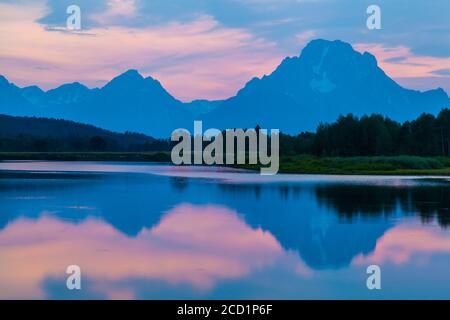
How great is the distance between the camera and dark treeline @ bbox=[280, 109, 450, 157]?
9081 centimetres

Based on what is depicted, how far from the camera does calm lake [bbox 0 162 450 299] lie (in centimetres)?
1331

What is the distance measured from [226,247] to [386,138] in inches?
3041

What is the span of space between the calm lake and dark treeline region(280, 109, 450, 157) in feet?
202

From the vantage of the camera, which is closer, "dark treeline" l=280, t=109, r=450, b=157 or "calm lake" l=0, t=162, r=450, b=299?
"calm lake" l=0, t=162, r=450, b=299

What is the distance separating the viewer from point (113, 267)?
596 inches

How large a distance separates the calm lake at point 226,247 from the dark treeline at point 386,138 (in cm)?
6149

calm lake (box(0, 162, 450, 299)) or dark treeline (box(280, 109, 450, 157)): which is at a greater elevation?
dark treeline (box(280, 109, 450, 157))

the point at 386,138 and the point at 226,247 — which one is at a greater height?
Answer: the point at 386,138

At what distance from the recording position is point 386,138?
9156 centimetres

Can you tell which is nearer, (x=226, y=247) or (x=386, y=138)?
(x=226, y=247)

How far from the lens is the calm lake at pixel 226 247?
13.3m
